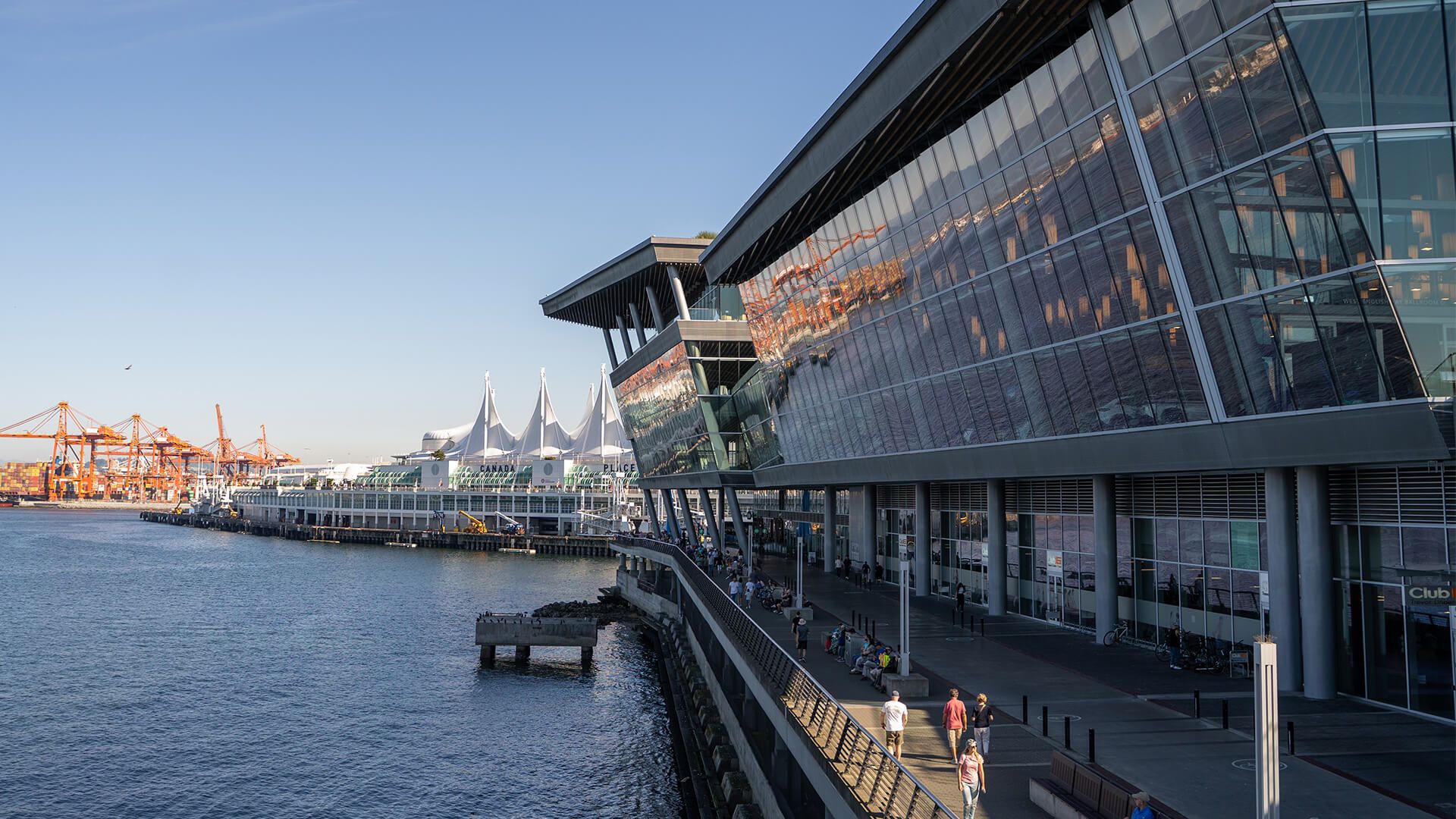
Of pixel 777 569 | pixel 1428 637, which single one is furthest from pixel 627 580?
pixel 1428 637

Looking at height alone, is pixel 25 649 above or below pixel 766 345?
below

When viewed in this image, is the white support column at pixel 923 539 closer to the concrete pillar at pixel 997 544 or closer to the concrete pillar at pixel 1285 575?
the concrete pillar at pixel 997 544

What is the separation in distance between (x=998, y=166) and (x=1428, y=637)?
558 inches

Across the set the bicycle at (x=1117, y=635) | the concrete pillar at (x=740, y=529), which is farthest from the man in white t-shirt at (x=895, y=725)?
the concrete pillar at (x=740, y=529)

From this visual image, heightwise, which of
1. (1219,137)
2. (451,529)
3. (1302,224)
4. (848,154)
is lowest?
(451,529)

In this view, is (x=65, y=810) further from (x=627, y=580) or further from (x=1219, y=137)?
(x=627, y=580)

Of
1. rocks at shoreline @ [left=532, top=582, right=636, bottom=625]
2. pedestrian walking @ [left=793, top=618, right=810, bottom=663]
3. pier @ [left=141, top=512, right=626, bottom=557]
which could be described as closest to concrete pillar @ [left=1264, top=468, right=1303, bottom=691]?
pedestrian walking @ [left=793, top=618, right=810, bottom=663]

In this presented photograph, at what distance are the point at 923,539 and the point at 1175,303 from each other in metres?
23.3

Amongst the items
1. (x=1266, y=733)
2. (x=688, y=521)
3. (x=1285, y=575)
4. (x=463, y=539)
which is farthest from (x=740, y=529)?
(x=463, y=539)

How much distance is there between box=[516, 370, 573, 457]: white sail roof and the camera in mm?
193000

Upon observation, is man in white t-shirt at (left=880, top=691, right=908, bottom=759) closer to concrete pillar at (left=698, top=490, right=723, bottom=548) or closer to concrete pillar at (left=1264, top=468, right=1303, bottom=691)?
concrete pillar at (left=1264, top=468, right=1303, bottom=691)

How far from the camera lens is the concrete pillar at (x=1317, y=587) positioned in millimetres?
22547

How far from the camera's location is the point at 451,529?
166625 millimetres

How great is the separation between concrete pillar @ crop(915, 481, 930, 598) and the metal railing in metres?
16.8
